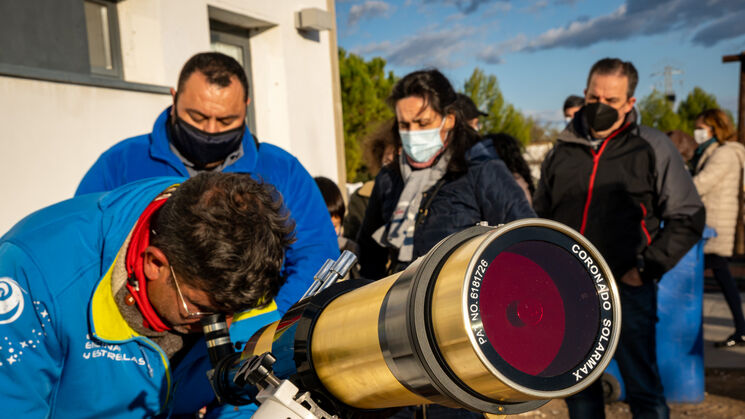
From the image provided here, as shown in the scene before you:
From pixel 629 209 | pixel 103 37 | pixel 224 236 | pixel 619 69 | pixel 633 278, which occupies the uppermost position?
pixel 103 37

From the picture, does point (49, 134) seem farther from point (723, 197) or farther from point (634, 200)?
point (723, 197)

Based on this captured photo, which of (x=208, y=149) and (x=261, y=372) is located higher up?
(x=208, y=149)

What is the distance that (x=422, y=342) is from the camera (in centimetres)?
89

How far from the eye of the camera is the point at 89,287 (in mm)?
1671

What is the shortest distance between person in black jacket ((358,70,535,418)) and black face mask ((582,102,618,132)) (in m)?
0.80

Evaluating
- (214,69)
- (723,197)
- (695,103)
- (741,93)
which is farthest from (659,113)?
(214,69)

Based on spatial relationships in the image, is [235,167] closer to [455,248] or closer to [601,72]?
[455,248]

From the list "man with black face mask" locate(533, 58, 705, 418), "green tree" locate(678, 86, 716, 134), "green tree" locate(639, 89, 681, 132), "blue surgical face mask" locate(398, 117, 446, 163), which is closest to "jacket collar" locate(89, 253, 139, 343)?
"blue surgical face mask" locate(398, 117, 446, 163)

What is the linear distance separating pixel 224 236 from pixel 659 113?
4500 centimetres

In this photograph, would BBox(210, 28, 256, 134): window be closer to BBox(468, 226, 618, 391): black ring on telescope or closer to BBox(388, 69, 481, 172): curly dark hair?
BBox(388, 69, 481, 172): curly dark hair

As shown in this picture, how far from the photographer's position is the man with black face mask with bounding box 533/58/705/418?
3281 millimetres

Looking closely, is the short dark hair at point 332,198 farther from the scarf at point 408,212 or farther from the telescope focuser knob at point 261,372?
the telescope focuser knob at point 261,372

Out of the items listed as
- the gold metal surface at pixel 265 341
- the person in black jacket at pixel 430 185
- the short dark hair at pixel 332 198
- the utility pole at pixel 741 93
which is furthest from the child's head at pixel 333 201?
the utility pole at pixel 741 93

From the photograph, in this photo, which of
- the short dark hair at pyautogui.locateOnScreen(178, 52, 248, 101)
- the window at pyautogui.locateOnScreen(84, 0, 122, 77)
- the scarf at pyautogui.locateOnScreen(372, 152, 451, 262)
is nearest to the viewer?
the short dark hair at pyautogui.locateOnScreen(178, 52, 248, 101)
